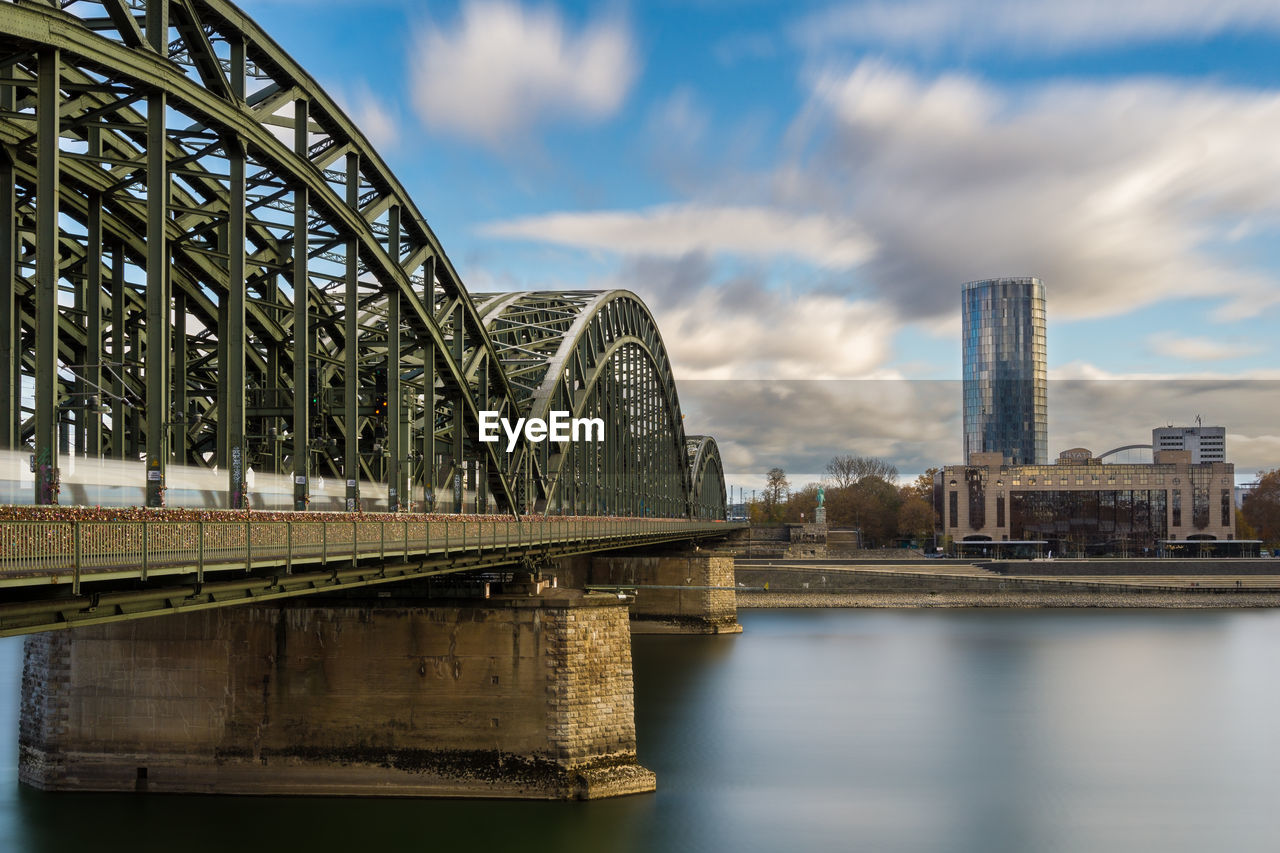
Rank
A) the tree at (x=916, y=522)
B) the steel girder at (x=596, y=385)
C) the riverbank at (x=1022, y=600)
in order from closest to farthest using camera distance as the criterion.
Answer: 1. the steel girder at (x=596, y=385)
2. the riverbank at (x=1022, y=600)
3. the tree at (x=916, y=522)

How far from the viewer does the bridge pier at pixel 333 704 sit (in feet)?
96.9

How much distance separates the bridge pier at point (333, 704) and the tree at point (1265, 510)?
13750cm

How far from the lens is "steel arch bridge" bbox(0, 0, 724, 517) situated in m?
20.3

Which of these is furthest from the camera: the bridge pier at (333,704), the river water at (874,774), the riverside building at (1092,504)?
the riverside building at (1092,504)

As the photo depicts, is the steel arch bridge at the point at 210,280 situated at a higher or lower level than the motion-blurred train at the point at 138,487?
higher

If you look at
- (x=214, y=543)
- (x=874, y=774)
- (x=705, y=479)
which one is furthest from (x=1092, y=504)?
(x=214, y=543)

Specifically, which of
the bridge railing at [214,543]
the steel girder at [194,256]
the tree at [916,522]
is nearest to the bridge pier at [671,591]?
the steel girder at [194,256]

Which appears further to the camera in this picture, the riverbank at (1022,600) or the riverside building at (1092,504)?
the riverside building at (1092,504)

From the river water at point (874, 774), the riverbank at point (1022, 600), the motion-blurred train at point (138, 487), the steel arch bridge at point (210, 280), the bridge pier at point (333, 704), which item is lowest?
the riverbank at point (1022, 600)

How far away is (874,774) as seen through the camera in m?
35.0

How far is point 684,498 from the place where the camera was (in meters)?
104

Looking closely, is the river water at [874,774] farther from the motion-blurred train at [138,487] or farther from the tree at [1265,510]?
the tree at [1265,510]

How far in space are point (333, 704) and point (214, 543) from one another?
12380 mm

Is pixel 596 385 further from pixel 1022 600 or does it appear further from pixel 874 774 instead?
pixel 1022 600
